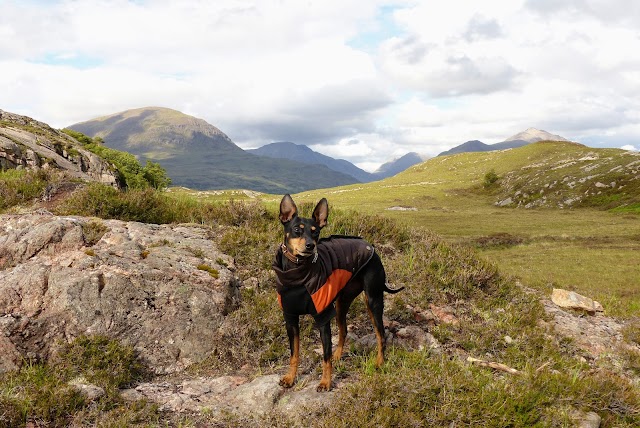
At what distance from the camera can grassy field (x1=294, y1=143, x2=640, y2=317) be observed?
73.6 feet

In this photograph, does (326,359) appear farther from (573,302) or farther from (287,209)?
(573,302)

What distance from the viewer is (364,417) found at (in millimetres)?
4402

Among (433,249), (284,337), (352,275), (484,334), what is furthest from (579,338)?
(284,337)

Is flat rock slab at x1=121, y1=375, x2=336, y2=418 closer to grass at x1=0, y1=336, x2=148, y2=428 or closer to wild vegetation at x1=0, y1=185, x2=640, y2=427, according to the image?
wild vegetation at x1=0, y1=185, x2=640, y2=427

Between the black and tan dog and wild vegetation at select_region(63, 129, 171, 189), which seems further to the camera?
wild vegetation at select_region(63, 129, 171, 189)

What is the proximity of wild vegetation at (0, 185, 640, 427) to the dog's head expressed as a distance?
6.41 ft

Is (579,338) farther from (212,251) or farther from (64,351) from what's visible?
(64,351)

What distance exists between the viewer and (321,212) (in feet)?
17.9

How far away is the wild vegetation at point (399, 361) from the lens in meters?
4.54

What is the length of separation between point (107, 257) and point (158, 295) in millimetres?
1270

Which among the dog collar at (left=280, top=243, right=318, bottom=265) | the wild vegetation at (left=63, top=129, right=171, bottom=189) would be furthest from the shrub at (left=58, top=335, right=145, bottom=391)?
the wild vegetation at (left=63, top=129, right=171, bottom=189)

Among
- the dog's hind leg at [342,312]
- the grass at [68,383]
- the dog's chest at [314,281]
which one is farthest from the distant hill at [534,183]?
the grass at [68,383]

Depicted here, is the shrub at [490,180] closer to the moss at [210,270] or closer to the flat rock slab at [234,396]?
the moss at [210,270]

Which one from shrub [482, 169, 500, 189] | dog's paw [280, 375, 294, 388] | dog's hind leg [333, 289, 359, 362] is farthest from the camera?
shrub [482, 169, 500, 189]
